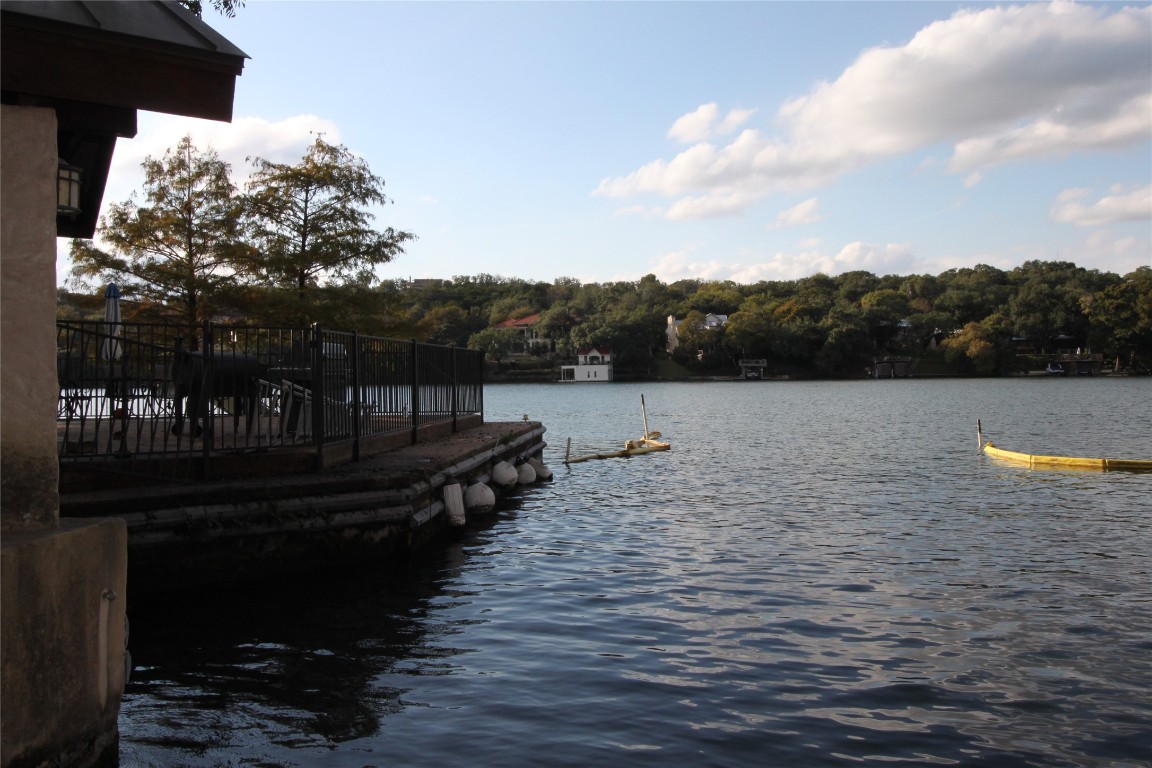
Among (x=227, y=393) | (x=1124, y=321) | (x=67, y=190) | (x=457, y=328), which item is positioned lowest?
(x=227, y=393)

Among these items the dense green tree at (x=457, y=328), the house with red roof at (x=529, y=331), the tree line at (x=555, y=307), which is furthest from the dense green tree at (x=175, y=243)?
the house with red roof at (x=529, y=331)

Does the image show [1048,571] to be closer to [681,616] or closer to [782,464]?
[681,616]

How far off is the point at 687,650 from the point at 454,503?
257 inches

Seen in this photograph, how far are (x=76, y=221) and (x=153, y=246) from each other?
838 inches

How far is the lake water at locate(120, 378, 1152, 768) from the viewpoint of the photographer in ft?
21.4

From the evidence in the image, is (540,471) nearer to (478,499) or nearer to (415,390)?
(415,390)

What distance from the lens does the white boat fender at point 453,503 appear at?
47.3 feet

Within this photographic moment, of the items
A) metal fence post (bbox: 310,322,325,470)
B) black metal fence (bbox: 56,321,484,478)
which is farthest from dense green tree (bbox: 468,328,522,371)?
A: metal fence post (bbox: 310,322,325,470)

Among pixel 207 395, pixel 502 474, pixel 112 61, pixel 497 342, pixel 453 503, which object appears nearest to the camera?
pixel 112 61

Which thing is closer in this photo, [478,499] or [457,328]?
[478,499]

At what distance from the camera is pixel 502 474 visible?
19312 mm

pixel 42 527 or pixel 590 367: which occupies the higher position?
pixel 590 367

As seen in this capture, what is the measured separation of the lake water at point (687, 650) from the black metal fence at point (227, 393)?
2.00m

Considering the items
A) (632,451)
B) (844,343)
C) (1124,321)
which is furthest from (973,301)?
(632,451)
